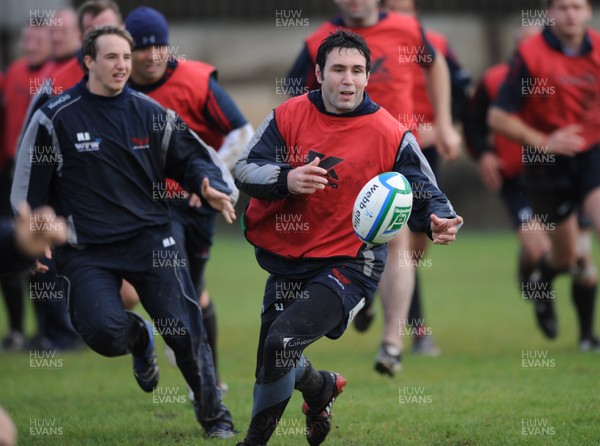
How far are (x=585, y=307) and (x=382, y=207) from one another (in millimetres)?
5121

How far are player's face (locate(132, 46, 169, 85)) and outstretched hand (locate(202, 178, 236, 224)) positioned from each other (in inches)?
59.4

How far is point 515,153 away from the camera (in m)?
11.5

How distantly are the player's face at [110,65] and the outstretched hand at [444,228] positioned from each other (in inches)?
85.9

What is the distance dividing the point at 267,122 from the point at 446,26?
14080 mm

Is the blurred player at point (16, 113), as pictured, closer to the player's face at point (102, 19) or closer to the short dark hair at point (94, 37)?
the player's face at point (102, 19)

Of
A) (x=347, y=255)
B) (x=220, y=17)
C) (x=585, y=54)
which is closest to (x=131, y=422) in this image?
(x=347, y=255)

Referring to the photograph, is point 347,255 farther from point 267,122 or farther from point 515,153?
point 515,153

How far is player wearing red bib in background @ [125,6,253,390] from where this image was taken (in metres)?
7.92

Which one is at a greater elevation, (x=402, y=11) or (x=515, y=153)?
(x=402, y=11)

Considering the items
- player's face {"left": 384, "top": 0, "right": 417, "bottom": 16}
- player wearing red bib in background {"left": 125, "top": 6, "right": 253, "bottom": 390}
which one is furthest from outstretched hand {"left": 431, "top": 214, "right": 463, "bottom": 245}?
player's face {"left": 384, "top": 0, "right": 417, "bottom": 16}

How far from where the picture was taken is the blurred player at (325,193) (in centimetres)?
626

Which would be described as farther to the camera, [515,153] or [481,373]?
[515,153]

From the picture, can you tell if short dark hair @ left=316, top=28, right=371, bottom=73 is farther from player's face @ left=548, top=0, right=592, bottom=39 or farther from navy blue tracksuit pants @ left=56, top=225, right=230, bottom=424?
player's face @ left=548, top=0, right=592, bottom=39

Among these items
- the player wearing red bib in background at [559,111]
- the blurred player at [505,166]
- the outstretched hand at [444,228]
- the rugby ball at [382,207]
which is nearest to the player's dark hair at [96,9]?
the player wearing red bib in background at [559,111]
